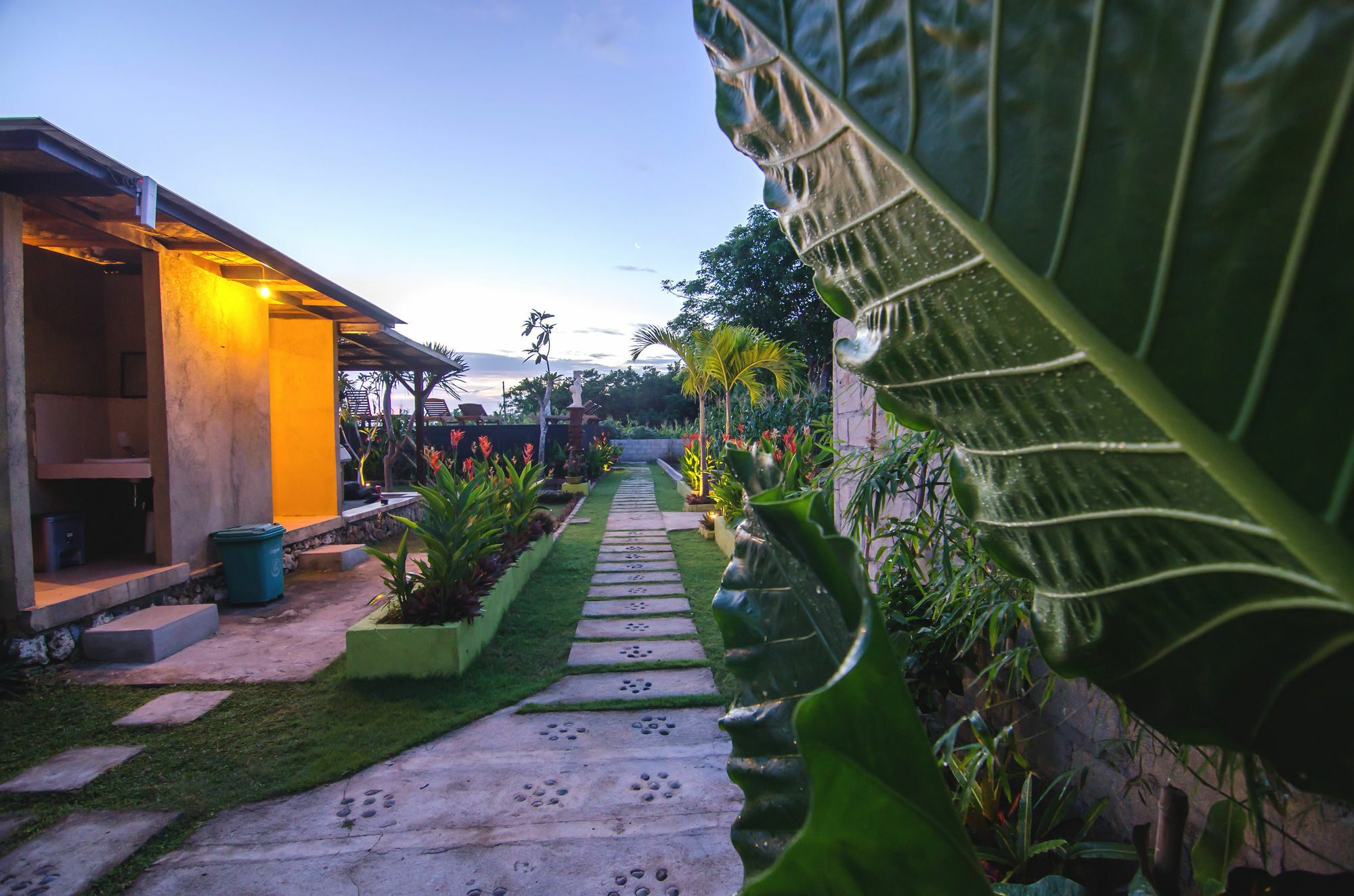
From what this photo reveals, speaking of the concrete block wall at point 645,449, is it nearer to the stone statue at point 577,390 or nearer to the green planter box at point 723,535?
the stone statue at point 577,390

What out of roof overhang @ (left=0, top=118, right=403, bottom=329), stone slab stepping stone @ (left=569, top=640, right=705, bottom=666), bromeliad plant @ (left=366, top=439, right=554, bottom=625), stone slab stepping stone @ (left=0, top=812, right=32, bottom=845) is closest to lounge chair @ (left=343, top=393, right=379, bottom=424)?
roof overhang @ (left=0, top=118, right=403, bottom=329)

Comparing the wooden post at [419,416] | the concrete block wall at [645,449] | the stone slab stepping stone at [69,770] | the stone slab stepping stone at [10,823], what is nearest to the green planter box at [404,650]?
the stone slab stepping stone at [69,770]

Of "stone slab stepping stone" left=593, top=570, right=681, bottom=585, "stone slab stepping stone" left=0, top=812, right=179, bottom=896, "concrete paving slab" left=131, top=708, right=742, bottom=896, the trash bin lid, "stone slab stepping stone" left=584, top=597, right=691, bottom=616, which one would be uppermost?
the trash bin lid

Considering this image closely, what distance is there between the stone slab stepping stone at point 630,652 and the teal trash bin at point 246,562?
293 centimetres

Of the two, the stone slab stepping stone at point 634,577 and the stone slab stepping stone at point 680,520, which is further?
the stone slab stepping stone at point 680,520

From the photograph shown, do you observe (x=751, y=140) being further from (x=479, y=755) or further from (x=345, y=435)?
(x=345, y=435)

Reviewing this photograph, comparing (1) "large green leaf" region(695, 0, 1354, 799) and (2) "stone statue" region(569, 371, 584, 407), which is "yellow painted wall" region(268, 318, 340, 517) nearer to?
(2) "stone statue" region(569, 371, 584, 407)

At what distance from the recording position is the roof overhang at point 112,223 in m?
3.34

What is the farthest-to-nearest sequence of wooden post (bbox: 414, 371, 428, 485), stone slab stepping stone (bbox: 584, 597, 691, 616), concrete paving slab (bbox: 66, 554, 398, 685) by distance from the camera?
wooden post (bbox: 414, 371, 428, 485), stone slab stepping stone (bbox: 584, 597, 691, 616), concrete paving slab (bbox: 66, 554, 398, 685)

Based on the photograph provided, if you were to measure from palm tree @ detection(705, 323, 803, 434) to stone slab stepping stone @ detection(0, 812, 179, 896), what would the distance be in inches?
283

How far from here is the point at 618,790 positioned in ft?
A: 8.07

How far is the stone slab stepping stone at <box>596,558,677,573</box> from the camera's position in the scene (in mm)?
6109

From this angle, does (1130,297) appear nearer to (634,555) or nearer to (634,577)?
(634,577)

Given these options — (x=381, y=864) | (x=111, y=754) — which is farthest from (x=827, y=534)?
(x=111, y=754)
